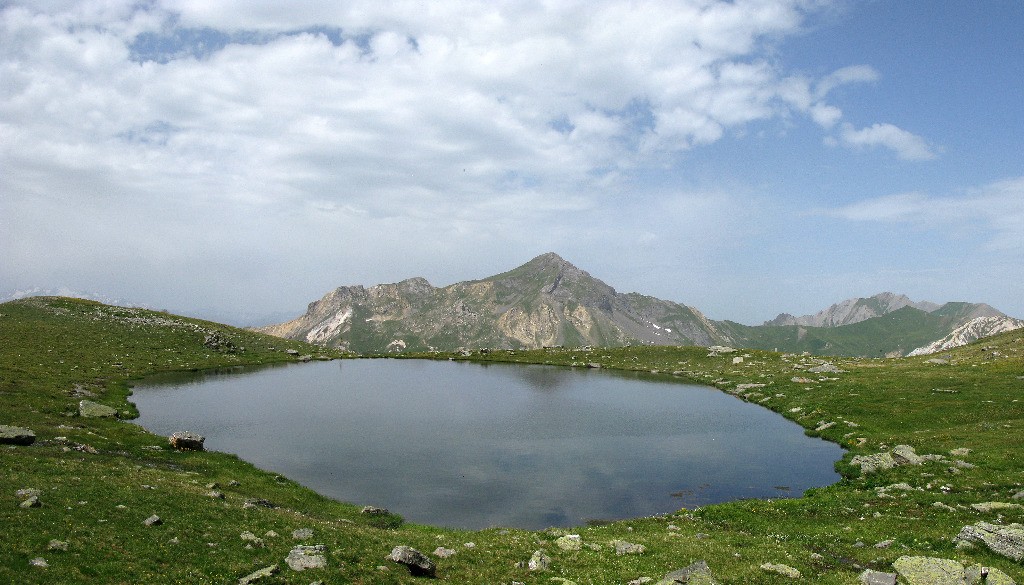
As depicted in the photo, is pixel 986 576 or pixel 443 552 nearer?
pixel 986 576

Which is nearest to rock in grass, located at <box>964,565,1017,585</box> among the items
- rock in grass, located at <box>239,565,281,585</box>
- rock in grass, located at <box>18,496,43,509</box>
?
rock in grass, located at <box>239,565,281,585</box>

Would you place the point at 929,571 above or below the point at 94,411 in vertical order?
below

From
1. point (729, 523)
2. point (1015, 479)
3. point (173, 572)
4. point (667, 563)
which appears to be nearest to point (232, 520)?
point (173, 572)

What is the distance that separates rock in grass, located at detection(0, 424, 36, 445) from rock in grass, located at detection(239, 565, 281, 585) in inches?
1091

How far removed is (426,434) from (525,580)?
126 ft

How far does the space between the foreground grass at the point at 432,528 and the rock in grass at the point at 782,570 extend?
19.0 inches

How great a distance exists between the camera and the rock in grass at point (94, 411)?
54809mm

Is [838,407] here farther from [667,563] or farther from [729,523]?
[667,563]

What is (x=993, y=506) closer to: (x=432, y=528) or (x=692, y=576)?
(x=692, y=576)

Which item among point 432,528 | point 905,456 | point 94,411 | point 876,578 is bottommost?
point 432,528

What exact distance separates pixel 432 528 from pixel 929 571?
1085 inches

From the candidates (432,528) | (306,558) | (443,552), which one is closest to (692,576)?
(443,552)

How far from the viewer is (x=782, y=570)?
80.2 ft

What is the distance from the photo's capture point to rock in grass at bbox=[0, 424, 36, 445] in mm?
35553
